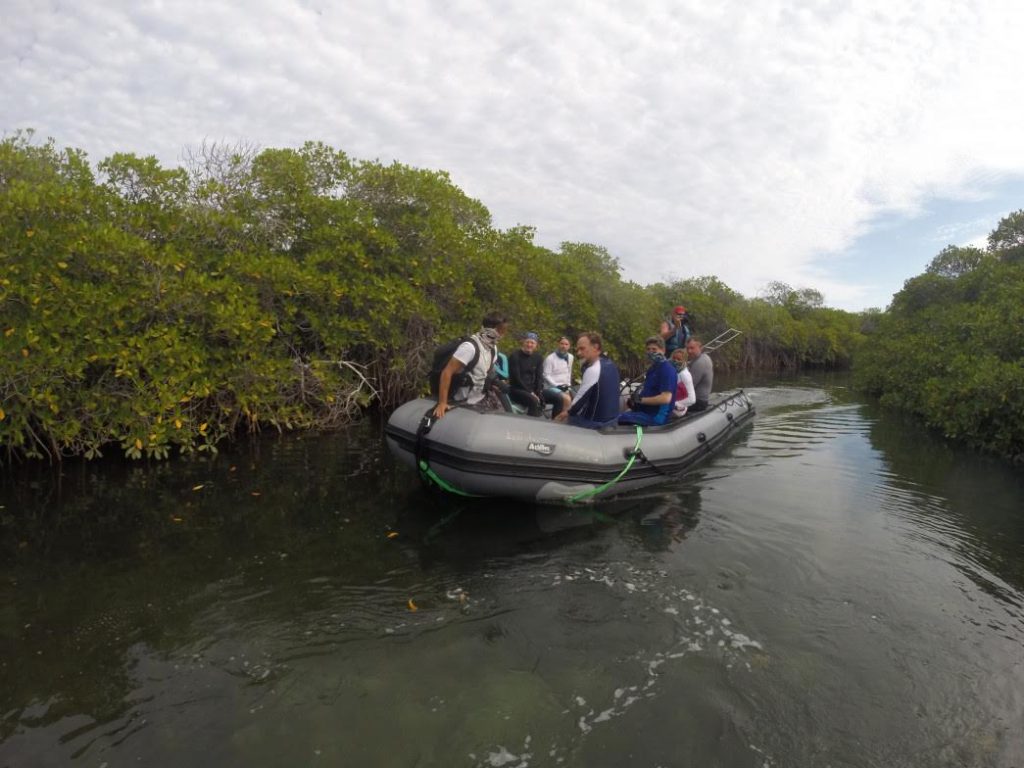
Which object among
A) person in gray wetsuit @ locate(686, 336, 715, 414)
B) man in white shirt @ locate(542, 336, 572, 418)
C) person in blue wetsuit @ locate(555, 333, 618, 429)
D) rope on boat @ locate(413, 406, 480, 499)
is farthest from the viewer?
person in gray wetsuit @ locate(686, 336, 715, 414)

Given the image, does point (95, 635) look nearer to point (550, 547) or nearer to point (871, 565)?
point (550, 547)

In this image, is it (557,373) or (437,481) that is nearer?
(437,481)

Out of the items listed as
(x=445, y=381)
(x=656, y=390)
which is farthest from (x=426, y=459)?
(x=656, y=390)

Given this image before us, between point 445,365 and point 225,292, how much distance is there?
13.3 ft

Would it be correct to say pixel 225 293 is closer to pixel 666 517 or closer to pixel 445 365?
pixel 445 365

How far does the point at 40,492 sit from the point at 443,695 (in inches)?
209

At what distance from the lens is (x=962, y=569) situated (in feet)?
13.8

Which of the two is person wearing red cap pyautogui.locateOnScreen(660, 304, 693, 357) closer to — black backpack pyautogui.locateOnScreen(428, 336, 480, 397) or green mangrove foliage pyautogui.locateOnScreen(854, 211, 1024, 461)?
black backpack pyautogui.locateOnScreen(428, 336, 480, 397)

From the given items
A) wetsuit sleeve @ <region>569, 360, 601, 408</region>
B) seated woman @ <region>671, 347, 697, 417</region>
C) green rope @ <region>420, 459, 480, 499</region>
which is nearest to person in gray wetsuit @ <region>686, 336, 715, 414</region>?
seated woman @ <region>671, 347, 697, 417</region>

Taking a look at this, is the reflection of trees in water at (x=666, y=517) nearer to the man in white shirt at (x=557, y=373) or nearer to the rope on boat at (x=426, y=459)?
the rope on boat at (x=426, y=459)

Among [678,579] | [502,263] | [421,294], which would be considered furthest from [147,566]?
[502,263]

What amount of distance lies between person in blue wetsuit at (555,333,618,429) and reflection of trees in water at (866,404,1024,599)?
3.03 meters

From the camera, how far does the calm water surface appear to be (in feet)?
7.97

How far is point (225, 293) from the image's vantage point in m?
7.48
